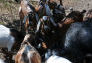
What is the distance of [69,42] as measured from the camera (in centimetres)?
575

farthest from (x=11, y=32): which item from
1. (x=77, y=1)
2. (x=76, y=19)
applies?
(x=77, y=1)

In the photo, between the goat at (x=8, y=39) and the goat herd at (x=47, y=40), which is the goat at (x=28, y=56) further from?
the goat at (x=8, y=39)

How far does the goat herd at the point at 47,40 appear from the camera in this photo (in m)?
5.00

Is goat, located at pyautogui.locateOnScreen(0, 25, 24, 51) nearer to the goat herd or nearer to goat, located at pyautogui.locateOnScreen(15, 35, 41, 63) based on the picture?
the goat herd

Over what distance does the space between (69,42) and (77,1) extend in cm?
448

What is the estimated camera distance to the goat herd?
16.4 feet

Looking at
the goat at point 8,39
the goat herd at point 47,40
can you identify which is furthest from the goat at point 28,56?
the goat at point 8,39

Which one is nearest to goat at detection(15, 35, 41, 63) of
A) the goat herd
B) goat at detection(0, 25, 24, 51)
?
the goat herd

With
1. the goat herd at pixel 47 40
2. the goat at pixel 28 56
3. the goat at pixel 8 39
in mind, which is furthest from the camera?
the goat at pixel 8 39

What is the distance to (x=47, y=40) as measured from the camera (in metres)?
6.15

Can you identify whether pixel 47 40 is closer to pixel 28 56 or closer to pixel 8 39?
pixel 8 39

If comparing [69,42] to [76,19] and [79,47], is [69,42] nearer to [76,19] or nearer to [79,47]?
[79,47]

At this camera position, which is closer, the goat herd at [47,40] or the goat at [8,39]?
the goat herd at [47,40]

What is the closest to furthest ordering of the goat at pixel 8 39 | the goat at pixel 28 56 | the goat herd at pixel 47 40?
1. the goat at pixel 28 56
2. the goat herd at pixel 47 40
3. the goat at pixel 8 39
